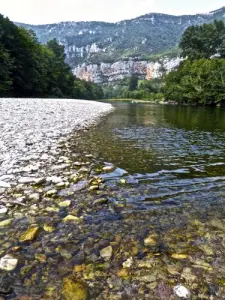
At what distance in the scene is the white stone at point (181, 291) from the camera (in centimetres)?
198

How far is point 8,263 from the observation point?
231 cm

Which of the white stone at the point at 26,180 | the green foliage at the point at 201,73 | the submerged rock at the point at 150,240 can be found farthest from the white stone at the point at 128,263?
the green foliage at the point at 201,73

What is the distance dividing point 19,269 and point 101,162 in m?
4.16

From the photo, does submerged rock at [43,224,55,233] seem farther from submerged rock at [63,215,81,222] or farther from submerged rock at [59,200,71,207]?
submerged rock at [59,200,71,207]

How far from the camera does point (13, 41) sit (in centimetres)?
5188

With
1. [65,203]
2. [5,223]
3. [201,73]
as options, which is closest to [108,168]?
[65,203]

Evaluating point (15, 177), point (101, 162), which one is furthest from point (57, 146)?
point (15, 177)

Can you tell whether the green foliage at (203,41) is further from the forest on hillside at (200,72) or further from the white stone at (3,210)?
the white stone at (3,210)

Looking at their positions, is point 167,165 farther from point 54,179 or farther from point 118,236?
point 118,236

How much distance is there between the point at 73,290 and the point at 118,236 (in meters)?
0.94

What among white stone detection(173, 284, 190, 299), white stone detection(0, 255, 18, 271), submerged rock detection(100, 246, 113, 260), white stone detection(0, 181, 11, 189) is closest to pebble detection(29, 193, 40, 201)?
white stone detection(0, 181, 11, 189)

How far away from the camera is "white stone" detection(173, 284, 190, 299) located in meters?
1.98

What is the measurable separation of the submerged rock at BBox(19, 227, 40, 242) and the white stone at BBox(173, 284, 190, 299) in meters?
1.66

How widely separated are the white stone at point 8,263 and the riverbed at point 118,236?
0.15 ft
